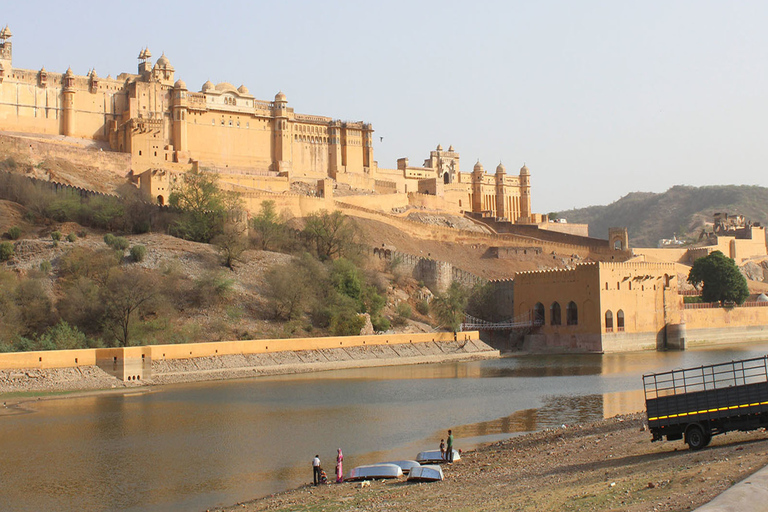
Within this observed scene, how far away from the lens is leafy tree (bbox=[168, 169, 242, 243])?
46125 millimetres

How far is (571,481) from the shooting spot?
42.5ft

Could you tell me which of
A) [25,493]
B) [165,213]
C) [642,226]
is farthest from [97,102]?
[642,226]

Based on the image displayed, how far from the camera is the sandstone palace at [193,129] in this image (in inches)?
2186

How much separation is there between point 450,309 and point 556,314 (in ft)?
18.8

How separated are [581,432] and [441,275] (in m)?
33.2

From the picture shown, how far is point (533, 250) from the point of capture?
2525 inches

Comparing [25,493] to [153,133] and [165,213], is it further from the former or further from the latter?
[153,133]

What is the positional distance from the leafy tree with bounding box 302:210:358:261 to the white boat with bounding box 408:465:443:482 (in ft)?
112

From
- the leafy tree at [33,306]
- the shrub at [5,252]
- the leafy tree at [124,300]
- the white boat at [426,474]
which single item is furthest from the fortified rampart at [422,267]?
the white boat at [426,474]

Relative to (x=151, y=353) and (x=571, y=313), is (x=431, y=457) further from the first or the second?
(x=571, y=313)

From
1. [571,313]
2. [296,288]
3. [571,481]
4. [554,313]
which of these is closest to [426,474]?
[571,481]

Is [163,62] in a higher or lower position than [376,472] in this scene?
higher

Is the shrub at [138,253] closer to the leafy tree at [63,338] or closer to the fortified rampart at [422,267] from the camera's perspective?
the leafy tree at [63,338]

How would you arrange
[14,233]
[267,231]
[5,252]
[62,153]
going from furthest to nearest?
[62,153], [267,231], [14,233], [5,252]
